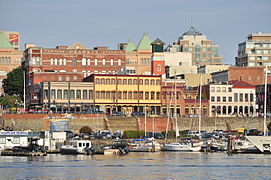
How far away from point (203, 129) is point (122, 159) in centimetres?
6190

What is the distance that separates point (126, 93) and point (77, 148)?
6106 cm

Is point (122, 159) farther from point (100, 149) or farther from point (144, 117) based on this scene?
point (144, 117)

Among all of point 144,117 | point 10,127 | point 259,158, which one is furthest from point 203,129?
point 259,158

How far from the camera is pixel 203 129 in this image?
597ft

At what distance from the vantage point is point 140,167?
109 m

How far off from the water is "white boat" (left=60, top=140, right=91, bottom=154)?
3.46m

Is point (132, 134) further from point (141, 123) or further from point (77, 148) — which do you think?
point (77, 148)

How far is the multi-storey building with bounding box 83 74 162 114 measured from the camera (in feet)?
635

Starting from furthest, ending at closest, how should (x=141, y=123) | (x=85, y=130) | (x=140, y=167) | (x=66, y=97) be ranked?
(x=66, y=97)
(x=141, y=123)
(x=85, y=130)
(x=140, y=167)

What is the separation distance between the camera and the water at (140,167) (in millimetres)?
98762

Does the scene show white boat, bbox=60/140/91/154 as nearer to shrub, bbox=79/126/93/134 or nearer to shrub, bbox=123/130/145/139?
shrub, bbox=123/130/145/139

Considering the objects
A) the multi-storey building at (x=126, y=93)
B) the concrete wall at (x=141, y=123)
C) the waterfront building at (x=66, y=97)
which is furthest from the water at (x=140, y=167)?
the multi-storey building at (x=126, y=93)

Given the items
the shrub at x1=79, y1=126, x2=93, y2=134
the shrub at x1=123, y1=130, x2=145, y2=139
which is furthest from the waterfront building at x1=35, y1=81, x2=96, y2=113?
the shrub at x1=123, y1=130, x2=145, y2=139

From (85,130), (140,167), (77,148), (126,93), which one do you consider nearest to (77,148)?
(77,148)
